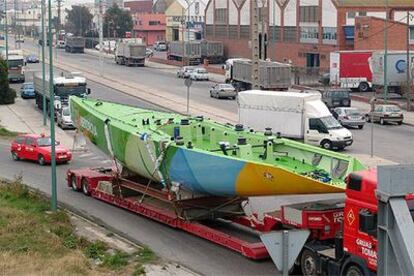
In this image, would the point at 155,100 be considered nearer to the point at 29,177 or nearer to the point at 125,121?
the point at 29,177

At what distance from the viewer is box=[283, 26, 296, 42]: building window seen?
282 ft

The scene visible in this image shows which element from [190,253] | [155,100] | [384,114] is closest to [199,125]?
[190,253]

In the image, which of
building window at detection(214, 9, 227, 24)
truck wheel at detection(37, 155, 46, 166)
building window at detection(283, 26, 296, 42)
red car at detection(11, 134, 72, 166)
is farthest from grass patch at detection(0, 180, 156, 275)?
building window at detection(214, 9, 227, 24)

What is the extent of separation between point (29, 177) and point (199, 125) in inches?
371

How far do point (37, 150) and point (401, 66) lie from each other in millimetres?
33405

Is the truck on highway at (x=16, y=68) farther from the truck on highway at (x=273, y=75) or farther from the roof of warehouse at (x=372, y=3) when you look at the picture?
the roof of warehouse at (x=372, y=3)

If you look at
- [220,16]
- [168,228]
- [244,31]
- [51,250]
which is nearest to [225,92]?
[168,228]

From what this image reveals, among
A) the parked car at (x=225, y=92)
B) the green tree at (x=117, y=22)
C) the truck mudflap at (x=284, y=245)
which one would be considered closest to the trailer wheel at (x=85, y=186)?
the truck mudflap at (x=284, y=245)

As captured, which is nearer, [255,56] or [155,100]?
[255,56]

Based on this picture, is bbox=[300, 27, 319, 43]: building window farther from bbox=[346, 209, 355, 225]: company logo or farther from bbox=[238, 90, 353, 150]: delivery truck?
bbox=[346, 209, 355, 225]: company logo

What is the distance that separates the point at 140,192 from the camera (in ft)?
75.8

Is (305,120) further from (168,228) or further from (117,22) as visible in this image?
(117,22)

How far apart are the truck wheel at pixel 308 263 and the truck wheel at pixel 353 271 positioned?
3.75 feet

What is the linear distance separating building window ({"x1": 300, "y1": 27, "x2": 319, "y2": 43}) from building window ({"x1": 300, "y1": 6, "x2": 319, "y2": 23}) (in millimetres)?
843
